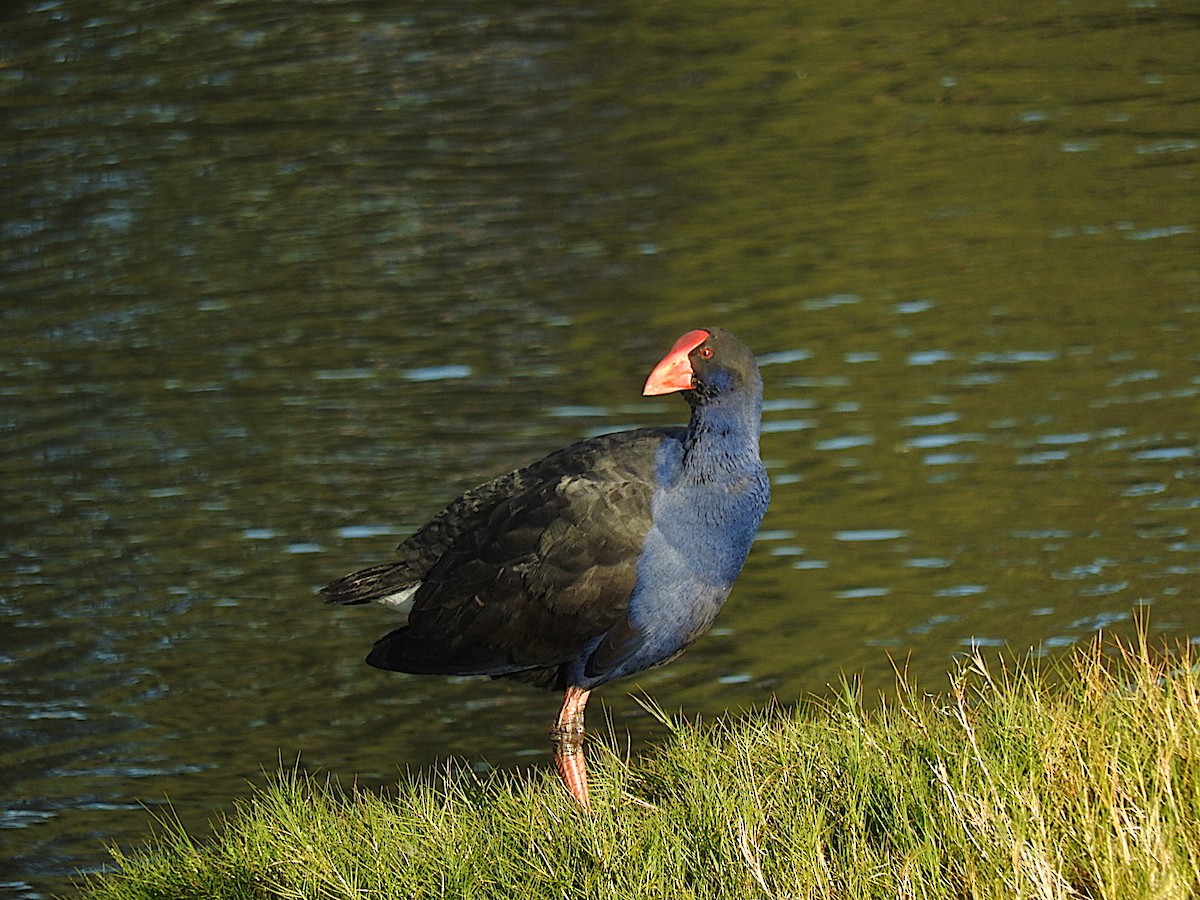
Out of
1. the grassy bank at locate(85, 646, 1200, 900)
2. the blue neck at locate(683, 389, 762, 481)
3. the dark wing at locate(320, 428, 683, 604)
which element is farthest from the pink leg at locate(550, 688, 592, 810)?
the blue neck at locate(683, 389, 762, 481)

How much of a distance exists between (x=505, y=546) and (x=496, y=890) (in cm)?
160

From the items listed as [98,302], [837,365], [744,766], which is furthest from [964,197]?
[744,766]

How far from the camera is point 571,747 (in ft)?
19.7

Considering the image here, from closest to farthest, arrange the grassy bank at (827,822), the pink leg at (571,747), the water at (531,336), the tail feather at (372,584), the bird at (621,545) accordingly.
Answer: the grassy bank at (827,822) < the bird at (621,545) < the pink leg at (571,747) < the tail feather at (372,584) < the water at (531,336)

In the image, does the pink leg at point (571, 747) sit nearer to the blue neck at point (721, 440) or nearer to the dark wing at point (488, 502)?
the dark wing at point (488, 502)

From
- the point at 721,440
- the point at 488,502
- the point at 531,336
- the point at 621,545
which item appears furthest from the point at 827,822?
the point at 531,336

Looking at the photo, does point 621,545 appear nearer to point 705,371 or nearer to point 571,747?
point 705,371

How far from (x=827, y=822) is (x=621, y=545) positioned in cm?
129

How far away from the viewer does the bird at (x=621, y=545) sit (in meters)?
5.79

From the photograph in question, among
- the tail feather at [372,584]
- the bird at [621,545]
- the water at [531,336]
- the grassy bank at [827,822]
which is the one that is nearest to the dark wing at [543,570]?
the bird at [621,545]

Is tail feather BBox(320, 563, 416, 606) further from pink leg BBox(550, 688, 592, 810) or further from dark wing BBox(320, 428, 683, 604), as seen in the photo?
pink leg BBox(550, 688, 592, 810)

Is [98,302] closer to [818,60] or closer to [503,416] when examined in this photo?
[503,416]

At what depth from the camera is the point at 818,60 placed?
17.8 meters

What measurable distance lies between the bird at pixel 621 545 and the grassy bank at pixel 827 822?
381 mm
